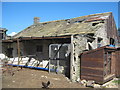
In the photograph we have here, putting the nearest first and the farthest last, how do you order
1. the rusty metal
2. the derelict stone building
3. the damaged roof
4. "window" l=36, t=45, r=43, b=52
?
1. the rusty metal
2. the derelict stone building
3. the damaged roof
4. "window" l=36, t=45, r=43, b=52

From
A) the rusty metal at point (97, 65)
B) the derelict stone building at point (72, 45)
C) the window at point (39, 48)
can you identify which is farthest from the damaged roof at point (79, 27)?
the rusty metal at point (97, 65)

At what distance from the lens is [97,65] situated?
7.99 metres

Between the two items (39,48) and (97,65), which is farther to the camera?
(39,48)

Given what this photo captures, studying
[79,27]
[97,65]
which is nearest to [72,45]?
[97,65]

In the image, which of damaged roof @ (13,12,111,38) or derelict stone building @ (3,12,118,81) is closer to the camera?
derelict stone building @ (3,12,118,81)

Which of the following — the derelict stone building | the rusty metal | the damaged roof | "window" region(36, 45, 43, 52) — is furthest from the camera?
"window" region(36, 45, 43, 52)

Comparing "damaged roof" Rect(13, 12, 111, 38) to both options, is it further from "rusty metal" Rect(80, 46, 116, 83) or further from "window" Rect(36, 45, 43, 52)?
"rusty metal" Rect(80, 46, 116, 83)

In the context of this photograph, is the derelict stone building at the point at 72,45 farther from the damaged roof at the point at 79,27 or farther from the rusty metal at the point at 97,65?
the rusty metal at the point at 97,65

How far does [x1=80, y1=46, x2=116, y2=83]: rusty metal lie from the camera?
308 inches

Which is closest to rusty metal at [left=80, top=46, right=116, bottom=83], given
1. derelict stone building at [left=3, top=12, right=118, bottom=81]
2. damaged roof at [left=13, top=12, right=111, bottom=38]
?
derelict stone building at [left=3, top=12, right=118, bottom=81]

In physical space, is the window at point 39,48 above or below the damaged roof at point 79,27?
below

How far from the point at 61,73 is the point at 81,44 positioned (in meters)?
2.53

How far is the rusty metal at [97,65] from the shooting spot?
7828mm

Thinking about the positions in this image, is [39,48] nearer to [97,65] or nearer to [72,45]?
[72,45]
